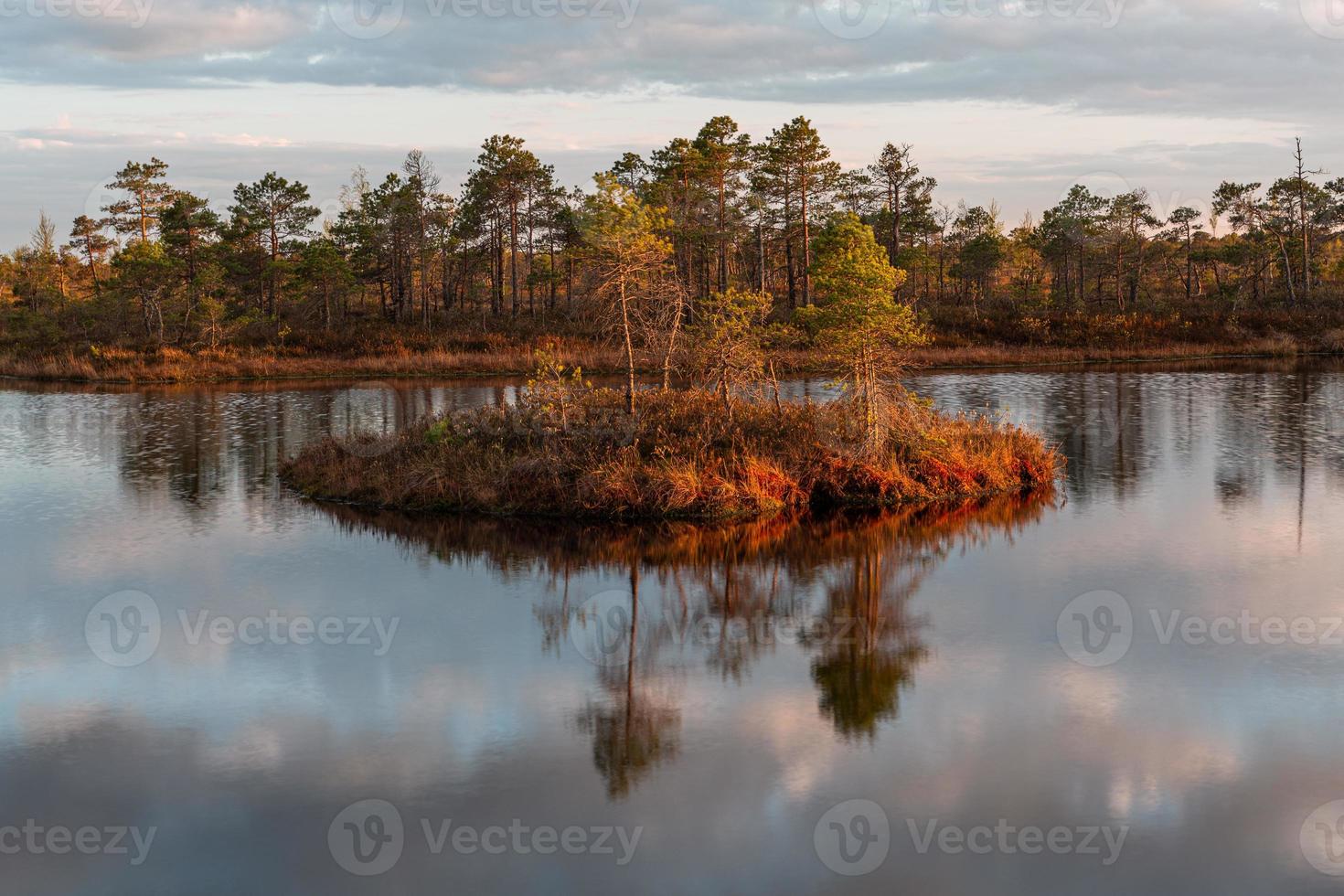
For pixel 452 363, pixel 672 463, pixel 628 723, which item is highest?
pixel 452 363

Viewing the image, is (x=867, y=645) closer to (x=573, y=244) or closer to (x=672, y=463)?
(x=672, y=463)

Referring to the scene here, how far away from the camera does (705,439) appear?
2823 centimetres

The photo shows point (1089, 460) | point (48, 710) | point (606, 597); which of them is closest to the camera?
point (48, 710)

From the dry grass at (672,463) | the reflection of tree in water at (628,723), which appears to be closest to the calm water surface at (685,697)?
the reflection of tree in water at (628,723)

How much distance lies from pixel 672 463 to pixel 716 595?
6.76 metres

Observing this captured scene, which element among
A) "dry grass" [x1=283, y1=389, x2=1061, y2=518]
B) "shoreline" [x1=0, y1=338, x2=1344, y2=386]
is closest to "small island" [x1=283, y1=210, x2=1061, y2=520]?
"dry grass" [x1=283, y1=389, x2=1061, y2=518]

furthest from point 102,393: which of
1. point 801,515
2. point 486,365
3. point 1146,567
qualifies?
point 1146,567

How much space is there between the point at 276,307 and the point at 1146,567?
8247cm

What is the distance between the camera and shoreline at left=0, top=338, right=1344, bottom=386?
73.8 metres

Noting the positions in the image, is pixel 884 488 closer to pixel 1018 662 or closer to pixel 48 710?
pixel 1018 662

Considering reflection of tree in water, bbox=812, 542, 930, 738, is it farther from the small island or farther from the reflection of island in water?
the small island

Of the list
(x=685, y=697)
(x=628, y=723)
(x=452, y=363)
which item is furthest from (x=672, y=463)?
(x=452, y=363)

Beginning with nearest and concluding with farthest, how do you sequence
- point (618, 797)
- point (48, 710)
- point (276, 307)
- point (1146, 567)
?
point (618, 797), point (48, 710), point (1146, 567), point (276, 307)

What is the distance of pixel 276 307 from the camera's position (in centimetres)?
9138
